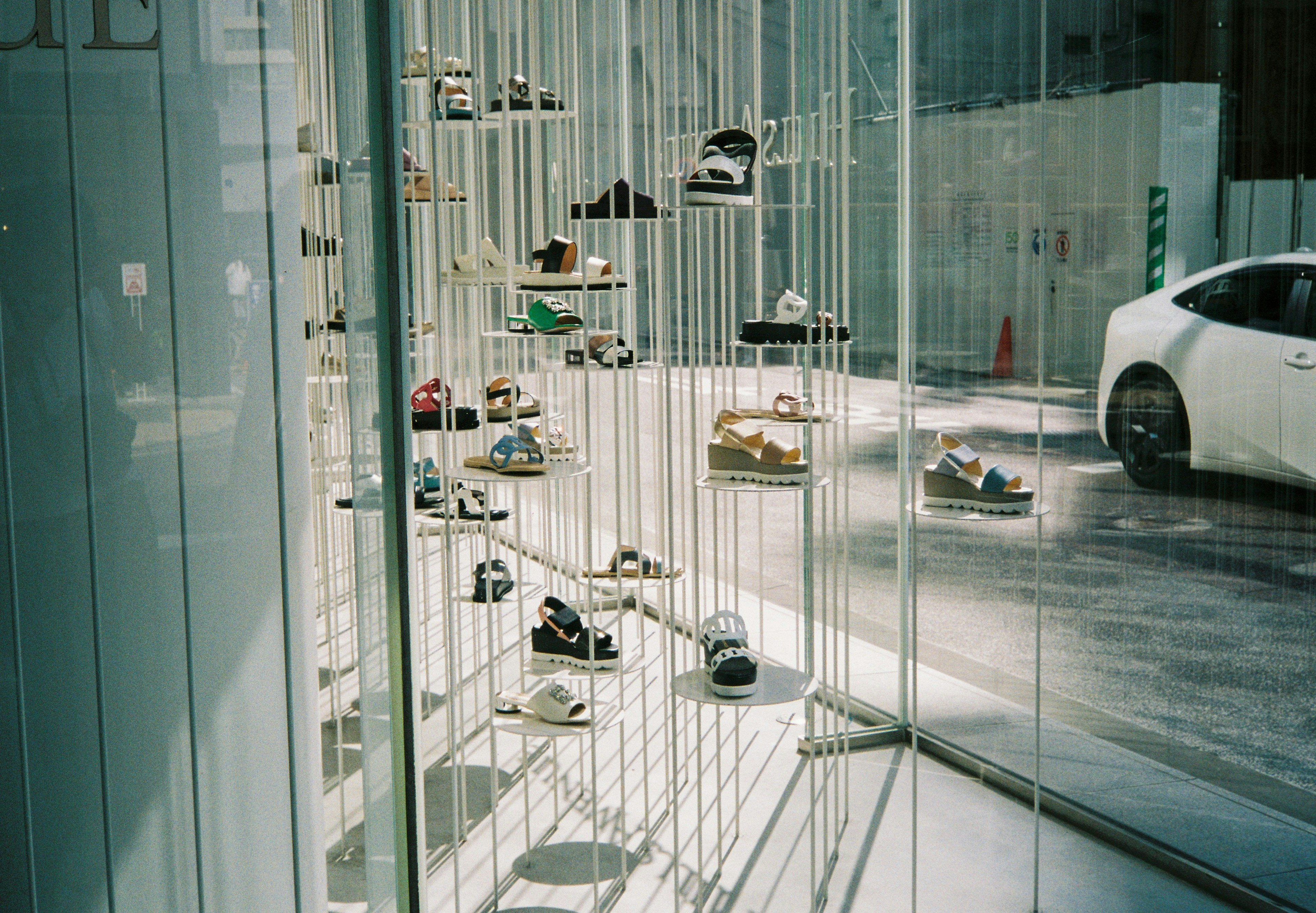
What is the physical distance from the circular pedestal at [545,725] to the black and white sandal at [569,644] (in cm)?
14

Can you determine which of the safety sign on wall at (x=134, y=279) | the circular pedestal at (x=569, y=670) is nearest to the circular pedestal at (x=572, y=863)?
the circular pedestal at (x=569, y=670)

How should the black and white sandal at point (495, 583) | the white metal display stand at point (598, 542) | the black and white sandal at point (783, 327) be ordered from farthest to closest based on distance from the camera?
the black and white sandal at point (495, 583), the black and white sandal at point (783, 327), the white metal display stand at point (598, 542)

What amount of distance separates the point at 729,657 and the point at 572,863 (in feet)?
3.00

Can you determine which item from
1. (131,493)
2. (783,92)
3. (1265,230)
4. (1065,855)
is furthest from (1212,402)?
(783,92)

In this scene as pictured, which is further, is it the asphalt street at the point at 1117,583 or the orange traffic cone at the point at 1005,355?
the orange traffic cone at the point at 1005,355

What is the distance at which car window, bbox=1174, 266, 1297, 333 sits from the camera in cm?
281

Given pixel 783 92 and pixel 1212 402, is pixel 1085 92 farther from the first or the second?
pixel 783 92

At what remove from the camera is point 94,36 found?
5.27ft

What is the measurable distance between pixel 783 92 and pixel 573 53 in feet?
8.46

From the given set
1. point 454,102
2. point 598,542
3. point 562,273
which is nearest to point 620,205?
point 562,273

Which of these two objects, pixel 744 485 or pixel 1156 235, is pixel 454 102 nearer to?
pixel 744 485

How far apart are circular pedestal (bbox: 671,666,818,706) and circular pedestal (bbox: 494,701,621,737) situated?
0.31 meters

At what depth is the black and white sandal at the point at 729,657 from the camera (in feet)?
8.86

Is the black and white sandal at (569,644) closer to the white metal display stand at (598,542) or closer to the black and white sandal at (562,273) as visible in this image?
the white metal display stand at (598,542)
